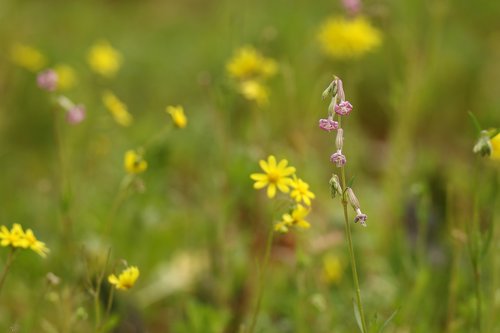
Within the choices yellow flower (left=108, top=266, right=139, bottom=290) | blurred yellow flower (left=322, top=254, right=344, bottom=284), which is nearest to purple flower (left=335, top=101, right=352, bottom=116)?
yellow flower (left=108, top=266, right=139, bottom=290)

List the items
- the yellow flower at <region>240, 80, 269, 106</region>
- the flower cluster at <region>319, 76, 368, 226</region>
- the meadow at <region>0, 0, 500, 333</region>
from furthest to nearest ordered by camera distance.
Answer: the yellow flower at <region>240, 80, 269, 106</region> → the meadow at <region>0, 0, 500, 333</region> → the flower cluster at <region>319, 76, 368, 226</region>

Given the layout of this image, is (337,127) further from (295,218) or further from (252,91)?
(252,91)

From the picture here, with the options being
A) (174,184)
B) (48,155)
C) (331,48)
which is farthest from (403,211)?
(48,155)

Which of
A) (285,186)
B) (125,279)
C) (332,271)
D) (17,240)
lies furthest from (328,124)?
(332,271)

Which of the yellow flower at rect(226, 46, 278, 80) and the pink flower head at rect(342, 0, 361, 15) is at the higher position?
the pink flower head at rect(342, 0, 361, 15)

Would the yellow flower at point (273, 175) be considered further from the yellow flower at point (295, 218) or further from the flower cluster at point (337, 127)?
the flower cluster at point (337, 127)

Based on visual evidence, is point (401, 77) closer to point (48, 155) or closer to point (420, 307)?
point (420, 307)

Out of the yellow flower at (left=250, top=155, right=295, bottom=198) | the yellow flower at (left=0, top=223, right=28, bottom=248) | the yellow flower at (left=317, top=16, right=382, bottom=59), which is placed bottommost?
the yellow flower at (left=0, top=223, right=28, bottom=248)

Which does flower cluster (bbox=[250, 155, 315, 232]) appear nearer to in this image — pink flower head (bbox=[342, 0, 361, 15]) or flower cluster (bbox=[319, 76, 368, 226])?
flower cluster (bbox=[319, 76, 368, 226])

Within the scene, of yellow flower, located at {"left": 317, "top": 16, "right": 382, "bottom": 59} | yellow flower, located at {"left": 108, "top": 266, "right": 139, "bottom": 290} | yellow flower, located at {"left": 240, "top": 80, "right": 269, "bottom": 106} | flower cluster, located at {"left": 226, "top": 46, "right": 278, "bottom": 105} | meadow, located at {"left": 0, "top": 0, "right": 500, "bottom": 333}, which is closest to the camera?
yellow flower, located at {"left": 108, "top": 266, "right": 139, "bottom": 290}
